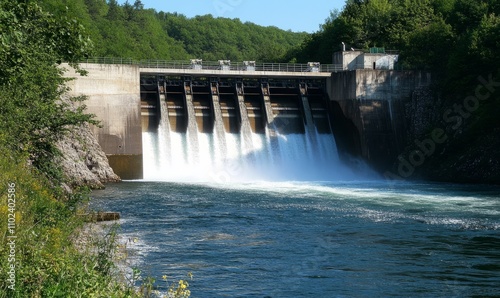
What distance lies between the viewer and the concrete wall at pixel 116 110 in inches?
1829

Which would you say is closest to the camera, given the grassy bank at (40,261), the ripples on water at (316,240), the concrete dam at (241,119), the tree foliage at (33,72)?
the grassy bank at (40,261)

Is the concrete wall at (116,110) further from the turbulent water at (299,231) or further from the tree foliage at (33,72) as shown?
the tree foliage at (33,72)

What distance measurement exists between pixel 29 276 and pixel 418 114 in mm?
43510

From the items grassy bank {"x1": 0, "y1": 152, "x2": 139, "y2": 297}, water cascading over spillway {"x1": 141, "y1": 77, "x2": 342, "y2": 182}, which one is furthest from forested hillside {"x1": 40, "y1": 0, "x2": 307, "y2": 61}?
grassy bank {"x1": 0, "y1": 152, "x2": 139, "y2": 297}

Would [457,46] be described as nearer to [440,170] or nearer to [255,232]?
[440,170]

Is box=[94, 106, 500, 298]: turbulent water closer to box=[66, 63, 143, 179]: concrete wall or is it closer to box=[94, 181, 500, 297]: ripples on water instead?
box=[94, 181, 500, 297]: ripples on water

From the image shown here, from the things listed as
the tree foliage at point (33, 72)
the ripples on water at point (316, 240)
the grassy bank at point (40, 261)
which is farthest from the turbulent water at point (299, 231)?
the tree foliage at point (33, 72)

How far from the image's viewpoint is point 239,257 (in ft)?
63.9

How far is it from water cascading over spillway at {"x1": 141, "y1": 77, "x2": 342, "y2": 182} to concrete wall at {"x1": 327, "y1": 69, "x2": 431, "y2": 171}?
171cm

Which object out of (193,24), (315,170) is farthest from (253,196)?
(193,24)

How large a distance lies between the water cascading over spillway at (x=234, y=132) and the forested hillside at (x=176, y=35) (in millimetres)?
50196

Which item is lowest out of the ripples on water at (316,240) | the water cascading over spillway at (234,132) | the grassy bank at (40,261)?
the ripples on water at (316,240)

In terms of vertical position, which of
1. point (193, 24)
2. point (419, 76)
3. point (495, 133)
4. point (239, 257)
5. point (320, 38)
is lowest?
point (239, 257)

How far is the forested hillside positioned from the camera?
116 metres
